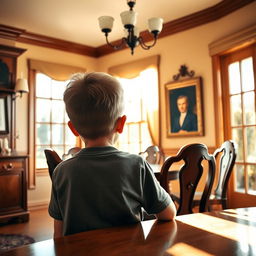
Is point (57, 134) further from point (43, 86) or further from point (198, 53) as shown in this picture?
point (198, 53)

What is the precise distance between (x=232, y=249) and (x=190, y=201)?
1307 millimetres

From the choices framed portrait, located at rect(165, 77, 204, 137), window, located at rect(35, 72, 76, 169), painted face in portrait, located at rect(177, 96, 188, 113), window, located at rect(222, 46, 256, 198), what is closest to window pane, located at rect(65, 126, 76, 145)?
window, located at rect(35, 72, 76, 169)

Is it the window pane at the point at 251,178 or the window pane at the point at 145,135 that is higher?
the window pane at the point at 145,135

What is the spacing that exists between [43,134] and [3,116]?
900 millimetres

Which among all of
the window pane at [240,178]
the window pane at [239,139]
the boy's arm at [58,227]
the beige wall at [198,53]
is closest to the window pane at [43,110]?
the beige wall at [198,53]

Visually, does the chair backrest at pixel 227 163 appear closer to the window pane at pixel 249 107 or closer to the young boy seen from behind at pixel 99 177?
the window pane at pixel 249 107

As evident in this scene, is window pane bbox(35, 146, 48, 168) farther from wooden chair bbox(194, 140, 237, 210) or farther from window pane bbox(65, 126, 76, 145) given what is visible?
wooden chair bbox(194, 140, 237, 210)

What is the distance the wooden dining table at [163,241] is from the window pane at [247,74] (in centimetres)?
328

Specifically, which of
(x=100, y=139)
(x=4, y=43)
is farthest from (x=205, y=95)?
(x=100, y=139)

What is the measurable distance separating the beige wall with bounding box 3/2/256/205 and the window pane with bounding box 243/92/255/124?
0.44 metres

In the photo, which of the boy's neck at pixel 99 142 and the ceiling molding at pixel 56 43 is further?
the ceiling molding at pixel 56 43

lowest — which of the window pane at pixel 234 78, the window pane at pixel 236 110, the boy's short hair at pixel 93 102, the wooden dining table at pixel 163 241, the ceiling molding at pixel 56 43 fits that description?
the wooden dining table at pixel 163 241

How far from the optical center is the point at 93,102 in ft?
2.53

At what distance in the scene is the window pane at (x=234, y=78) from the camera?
12.6 ft
